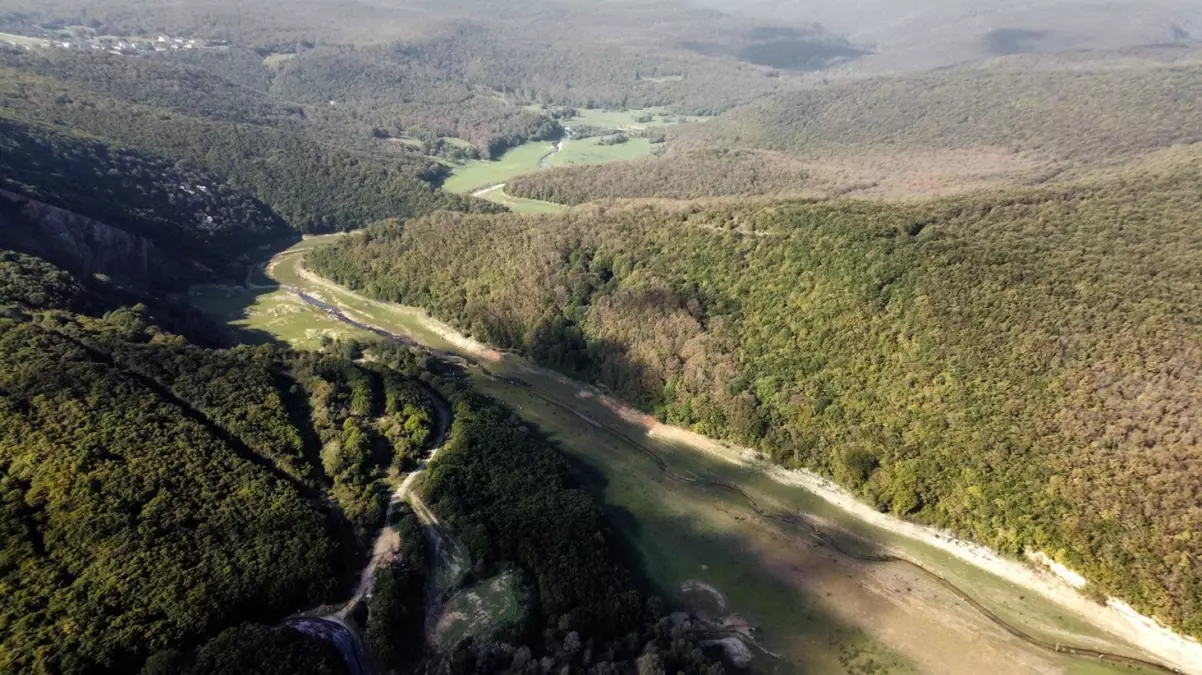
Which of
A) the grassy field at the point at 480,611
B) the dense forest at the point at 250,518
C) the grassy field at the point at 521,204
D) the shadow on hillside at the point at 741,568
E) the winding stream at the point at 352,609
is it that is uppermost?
the grassy field at the point at 521,204

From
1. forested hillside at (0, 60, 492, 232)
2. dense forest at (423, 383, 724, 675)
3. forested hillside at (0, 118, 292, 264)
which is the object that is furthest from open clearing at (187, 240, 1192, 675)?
forested hillside at (0, 60, 492, 232)

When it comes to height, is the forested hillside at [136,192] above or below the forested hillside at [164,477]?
above

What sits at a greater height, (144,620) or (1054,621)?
(144,620)

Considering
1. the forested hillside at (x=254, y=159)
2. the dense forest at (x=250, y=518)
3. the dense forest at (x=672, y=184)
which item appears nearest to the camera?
the dense forest at (x=250, y=518)

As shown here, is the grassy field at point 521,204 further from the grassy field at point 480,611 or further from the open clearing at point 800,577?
the grassy field at point 480,611

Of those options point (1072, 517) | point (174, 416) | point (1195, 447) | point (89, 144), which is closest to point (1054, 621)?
point (1072, 517)

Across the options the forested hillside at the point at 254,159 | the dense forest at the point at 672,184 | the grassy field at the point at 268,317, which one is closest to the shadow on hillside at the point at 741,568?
the grassy field at the point at 268,317

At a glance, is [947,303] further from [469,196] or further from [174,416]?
[469,196]
